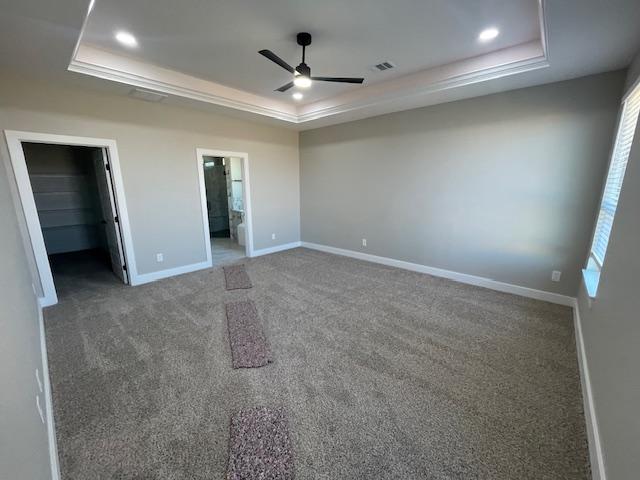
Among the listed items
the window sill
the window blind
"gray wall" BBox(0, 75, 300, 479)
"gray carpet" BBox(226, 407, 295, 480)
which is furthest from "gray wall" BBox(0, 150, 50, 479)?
the window blind

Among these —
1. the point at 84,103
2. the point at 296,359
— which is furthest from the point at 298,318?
the point at 84,103

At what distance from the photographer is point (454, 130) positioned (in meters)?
Result: 3.73

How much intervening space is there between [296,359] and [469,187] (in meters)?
3.29

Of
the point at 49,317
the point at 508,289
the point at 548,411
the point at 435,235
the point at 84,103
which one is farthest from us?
the point at 435,235

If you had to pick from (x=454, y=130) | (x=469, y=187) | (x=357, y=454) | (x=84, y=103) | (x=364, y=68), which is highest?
(x=364, y=68)

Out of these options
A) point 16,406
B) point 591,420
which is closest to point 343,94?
point 591,420

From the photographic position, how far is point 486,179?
3.56 metres

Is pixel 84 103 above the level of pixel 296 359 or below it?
above

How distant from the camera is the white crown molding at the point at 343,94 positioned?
2.66 metres

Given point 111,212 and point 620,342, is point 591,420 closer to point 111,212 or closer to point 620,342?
point 620,342

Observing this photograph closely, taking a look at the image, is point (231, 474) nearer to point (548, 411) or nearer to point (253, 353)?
point (253, 353)

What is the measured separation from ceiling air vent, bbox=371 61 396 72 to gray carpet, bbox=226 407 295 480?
3.67 metres

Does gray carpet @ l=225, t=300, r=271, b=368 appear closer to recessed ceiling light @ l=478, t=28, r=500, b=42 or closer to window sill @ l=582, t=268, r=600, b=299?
window sill @ l=582, t=268, r=600, b=299

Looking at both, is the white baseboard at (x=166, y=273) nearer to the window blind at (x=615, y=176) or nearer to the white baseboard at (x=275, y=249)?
the white baseboard at (x=275, y=249)
